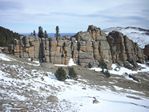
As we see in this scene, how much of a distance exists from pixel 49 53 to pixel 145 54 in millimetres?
43321

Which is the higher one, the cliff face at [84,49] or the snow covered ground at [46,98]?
the cliff face at [84,49]

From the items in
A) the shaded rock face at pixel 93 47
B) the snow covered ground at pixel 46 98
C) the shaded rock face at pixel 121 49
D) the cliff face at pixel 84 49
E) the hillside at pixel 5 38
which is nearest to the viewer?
the snow covered ground at pixel 46 98

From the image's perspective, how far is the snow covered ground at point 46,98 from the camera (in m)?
30.1

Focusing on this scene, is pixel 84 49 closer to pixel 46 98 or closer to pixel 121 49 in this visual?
pixel 121 49

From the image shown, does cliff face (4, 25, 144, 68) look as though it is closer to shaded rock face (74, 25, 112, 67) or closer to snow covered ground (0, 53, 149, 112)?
shaded rock face (74, 25, 112, 67)

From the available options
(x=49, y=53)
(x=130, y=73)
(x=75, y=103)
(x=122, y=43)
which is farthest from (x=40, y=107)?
(x=122, y=43)

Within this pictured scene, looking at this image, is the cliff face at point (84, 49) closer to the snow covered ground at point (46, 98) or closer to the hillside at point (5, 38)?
the hillside at point (5, 38)

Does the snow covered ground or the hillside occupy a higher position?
the hillside

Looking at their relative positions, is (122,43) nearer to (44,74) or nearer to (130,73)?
(130,73)

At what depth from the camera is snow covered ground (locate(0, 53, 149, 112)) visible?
3009cm

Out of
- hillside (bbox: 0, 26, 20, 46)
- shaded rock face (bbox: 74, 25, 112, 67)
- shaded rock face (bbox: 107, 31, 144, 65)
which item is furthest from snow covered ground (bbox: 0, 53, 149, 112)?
hillside (bbox: 0, 26, 20, 46)

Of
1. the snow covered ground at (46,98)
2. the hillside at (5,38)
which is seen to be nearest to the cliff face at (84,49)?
the hillside at (5,38)

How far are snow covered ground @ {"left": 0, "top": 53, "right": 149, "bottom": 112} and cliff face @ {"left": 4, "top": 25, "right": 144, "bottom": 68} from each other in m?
27.5

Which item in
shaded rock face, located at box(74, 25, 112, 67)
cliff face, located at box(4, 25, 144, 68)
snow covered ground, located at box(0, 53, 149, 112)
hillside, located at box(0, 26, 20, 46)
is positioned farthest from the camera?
hillside, located at box(0, 26, 20, 46)
